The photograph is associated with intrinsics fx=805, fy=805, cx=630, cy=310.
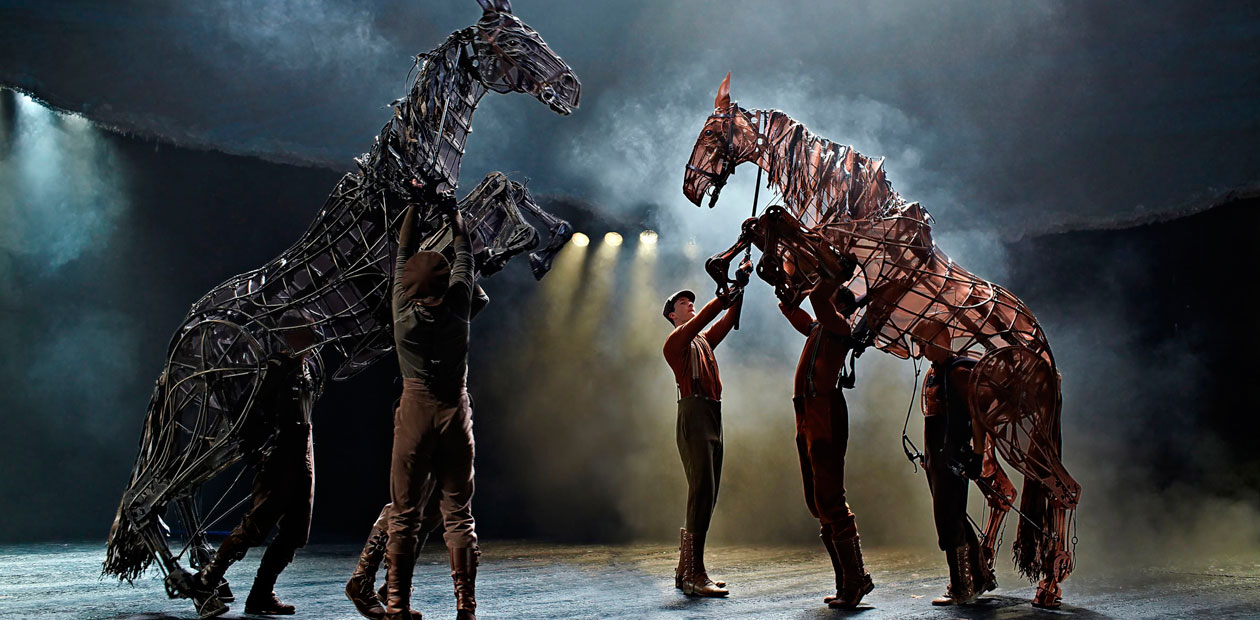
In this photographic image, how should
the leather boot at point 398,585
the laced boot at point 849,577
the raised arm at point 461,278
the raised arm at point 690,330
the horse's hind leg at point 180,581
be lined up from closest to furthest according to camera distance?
the leather boot at point 398,585 → the raised arm at point 461,278 → the horse's hind leg at point 180,581 → the laced boot at point 849,577 → the raised arm at point 690,330

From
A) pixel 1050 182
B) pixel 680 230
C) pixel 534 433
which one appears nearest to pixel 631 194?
pixel 680 230

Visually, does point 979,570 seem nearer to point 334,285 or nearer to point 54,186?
point 334,285

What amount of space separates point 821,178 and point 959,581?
2.11 meters

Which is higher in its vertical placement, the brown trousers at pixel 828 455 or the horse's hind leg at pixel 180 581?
the brown trousers at pixel 828 455

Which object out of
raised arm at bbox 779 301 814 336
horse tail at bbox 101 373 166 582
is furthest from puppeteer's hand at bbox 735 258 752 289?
horse tail at bbox 101 373 166 582

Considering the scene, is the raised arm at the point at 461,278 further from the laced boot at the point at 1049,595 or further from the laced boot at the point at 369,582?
the laced boot at the point at 1049,595

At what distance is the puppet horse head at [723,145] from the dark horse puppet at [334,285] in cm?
82

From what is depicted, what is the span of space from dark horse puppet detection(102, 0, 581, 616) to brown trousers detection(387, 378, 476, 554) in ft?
2.55

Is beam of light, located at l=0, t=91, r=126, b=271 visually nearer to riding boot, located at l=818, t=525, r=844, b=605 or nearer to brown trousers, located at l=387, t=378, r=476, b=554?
brown trousers, located at l=387, t=378, r=476, b=554

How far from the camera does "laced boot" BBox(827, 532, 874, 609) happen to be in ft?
12.7

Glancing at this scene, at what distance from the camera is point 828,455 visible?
4.02 metres

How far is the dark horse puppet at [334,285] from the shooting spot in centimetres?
364

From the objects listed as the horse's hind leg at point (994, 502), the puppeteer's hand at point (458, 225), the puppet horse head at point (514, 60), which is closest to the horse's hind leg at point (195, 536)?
the puppeteer's hand at point (458, 225)

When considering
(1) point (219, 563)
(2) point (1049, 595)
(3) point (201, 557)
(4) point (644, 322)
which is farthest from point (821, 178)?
(4) point (644, 322)
